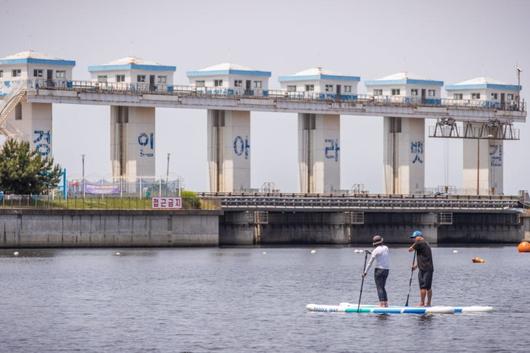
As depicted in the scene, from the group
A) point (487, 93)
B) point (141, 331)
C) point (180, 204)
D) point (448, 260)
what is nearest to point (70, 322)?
point (141, 331)

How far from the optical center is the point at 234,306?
62.8m

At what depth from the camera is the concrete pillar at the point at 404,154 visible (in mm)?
170625

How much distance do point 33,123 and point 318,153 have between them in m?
35.8

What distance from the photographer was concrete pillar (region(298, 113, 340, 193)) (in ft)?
539

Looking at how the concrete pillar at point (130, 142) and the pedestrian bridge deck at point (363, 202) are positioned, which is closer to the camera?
the pedestrian bridge deck at point (363, 202)

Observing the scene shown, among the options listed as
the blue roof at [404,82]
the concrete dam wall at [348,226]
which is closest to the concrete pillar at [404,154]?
the blue roof at [404,82]

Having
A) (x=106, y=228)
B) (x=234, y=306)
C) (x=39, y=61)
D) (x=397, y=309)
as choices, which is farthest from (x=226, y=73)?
(x=397, y=309)

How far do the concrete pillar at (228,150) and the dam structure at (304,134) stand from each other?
0.11m

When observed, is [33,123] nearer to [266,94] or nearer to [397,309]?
[266,94]

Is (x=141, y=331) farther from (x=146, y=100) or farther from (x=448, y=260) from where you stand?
(x=146, y=100)

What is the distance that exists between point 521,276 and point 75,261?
32.3 m

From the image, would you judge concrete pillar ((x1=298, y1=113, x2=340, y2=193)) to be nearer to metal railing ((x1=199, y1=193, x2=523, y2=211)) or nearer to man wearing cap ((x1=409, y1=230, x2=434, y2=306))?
metal railing ((x1=199, y1=193, x2=523, y2=211))

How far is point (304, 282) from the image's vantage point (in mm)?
79750

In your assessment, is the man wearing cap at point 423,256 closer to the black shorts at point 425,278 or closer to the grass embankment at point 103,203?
the black shorts at point 425,278
